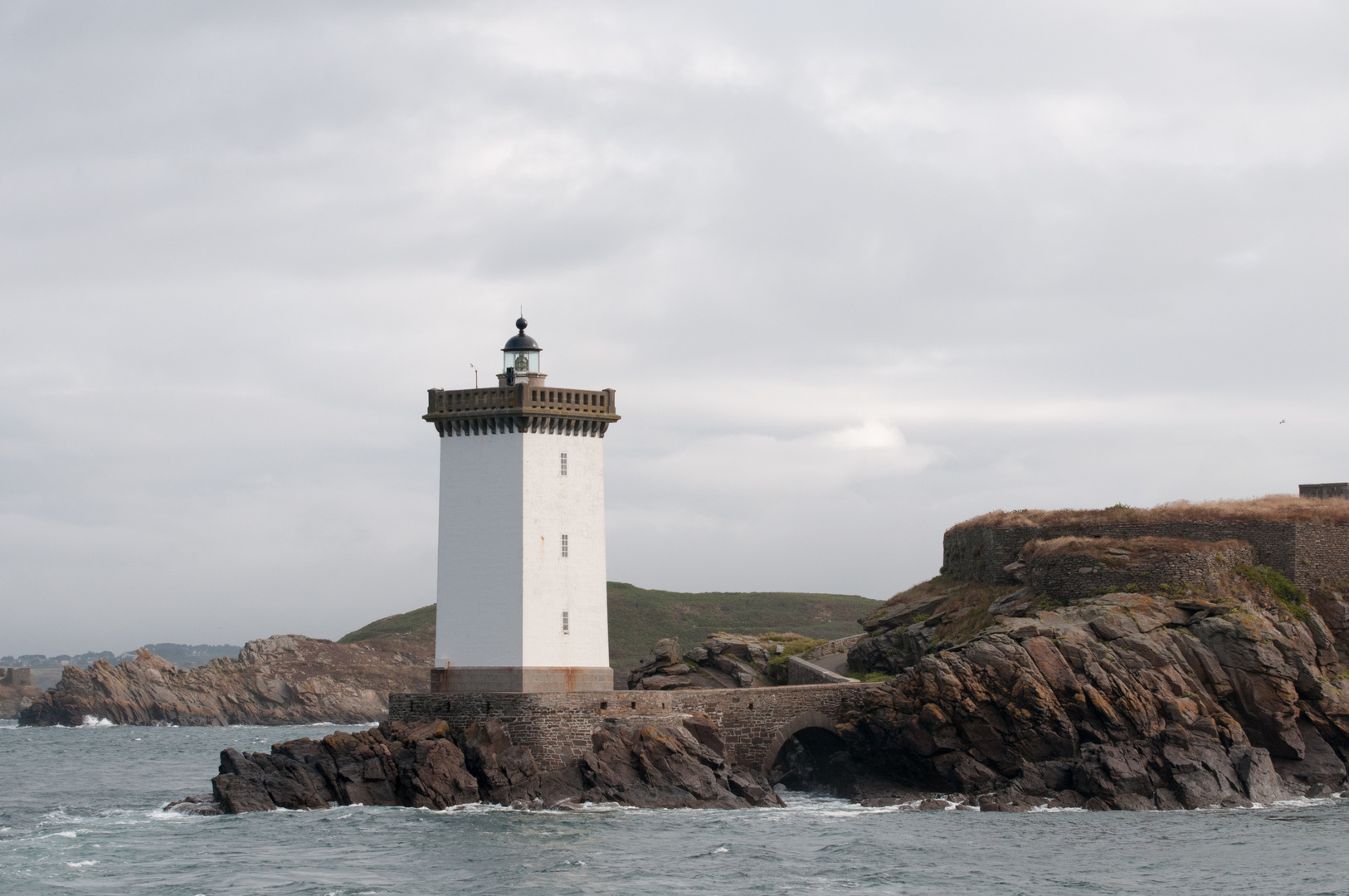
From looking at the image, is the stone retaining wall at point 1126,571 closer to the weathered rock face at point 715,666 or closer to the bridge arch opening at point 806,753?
the bridge arch opening at point 806,753

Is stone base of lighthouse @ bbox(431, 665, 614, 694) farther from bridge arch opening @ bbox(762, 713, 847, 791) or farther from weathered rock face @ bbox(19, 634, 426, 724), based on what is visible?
weathered rock face @ bbox(19, 634, 426, 724)

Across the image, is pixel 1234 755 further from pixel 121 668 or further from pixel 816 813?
pixel 121 668

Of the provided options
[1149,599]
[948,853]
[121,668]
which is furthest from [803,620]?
[948,853]

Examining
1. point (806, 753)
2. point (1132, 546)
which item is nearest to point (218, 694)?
point (806, 753)

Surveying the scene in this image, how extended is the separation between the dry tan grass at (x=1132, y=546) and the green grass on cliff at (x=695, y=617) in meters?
Answer: 84.5

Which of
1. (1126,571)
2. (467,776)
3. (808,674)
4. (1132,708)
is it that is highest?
(1126,571)

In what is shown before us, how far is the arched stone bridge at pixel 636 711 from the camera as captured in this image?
141 feet

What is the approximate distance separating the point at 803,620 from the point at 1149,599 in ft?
357

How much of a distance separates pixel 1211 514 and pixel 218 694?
101559 mm

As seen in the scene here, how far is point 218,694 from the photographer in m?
129

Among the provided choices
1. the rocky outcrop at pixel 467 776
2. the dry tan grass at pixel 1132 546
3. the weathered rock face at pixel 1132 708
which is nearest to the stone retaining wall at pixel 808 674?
the weathered rock face at pixel 1132 708

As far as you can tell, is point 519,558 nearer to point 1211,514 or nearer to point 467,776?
Result: point 467,776

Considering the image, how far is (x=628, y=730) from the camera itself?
43.6 metres

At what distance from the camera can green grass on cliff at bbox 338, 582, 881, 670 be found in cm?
14262
